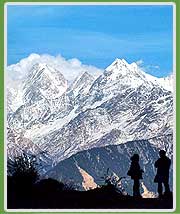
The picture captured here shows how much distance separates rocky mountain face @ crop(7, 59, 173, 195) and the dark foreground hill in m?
0.13

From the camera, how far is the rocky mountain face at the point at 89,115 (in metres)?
11.0

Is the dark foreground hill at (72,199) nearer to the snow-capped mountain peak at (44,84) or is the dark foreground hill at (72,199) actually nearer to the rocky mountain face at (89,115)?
the rocky mountain face at (89,115)

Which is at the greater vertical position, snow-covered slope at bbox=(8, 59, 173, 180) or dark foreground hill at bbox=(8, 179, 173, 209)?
snow-covered slope at bbox=(8, 59, 173, 180)

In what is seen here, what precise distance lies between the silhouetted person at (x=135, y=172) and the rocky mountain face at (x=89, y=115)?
0.05 metres

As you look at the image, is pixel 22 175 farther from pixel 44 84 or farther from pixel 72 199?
pixel 44 84

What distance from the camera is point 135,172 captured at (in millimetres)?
10977

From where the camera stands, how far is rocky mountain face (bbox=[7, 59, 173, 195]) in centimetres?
1096

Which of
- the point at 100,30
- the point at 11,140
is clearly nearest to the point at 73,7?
the point at 100,30

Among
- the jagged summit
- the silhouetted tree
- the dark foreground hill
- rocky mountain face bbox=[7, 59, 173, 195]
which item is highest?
the jagged summit

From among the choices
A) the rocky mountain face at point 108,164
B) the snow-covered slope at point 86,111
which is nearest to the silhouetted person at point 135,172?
the rocky mountain face at point 108,164

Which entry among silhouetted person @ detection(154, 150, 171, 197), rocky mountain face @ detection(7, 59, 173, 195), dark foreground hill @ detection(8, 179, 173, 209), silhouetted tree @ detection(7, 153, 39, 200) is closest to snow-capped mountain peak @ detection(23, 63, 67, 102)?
rocky mountain face @ detection(7, 59, 173, 195)

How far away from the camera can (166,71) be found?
10906 millimetres

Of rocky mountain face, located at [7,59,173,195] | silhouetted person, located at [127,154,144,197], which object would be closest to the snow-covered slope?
rocky mountain face, located at [7,59,173,195]

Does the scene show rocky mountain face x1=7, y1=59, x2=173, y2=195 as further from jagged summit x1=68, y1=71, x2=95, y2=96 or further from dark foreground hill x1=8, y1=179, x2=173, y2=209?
dark foreground hill x1=8, y1=179, x2=173, y2=209
